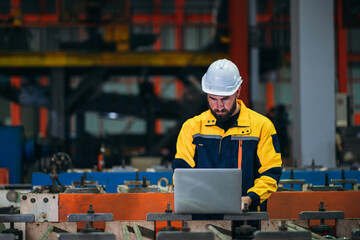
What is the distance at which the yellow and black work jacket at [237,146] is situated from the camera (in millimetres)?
3834

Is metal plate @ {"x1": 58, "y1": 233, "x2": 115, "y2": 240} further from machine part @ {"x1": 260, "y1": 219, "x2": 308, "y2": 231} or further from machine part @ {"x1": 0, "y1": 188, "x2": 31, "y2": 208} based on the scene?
machine part @ {"x1": 0, "y1": 188, "x2": 31, "y2": 208}

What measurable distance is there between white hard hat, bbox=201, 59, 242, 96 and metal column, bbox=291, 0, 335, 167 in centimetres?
548

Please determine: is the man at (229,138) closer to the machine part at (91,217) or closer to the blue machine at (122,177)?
the machine part at (91,217)

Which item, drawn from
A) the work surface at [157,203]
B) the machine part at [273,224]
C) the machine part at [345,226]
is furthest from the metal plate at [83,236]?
the work surface at [157,203]

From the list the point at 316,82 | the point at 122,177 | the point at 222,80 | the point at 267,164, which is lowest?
the point at 122,177

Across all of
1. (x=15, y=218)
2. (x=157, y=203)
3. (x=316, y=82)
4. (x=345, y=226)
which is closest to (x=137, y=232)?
(x=15, y=218)

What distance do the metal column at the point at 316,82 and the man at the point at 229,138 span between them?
5.40 metres

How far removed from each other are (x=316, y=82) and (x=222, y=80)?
5661mm

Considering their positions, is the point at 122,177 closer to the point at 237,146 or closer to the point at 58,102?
the point at 237,146

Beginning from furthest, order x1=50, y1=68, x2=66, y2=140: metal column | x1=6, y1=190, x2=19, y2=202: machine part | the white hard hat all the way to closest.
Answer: x1=50, y1=68, x2=66, y2=140: metal column
x1=6, y1=190, x2=19, y2=202: machine part
the white hard hat

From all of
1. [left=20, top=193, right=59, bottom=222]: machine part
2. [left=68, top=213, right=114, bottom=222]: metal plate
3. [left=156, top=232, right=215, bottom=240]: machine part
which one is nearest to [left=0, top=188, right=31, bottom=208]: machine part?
[left=20, top=193, right=59, bottom=222]: machine part

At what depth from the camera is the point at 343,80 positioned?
19.3 metres

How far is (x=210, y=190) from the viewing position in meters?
3.11

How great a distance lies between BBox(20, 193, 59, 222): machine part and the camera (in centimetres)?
460
